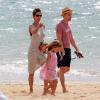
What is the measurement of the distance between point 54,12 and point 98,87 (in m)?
21.1

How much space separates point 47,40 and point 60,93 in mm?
9463

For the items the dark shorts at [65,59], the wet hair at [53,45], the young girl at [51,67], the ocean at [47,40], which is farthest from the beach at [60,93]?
the ocean at [47,40]

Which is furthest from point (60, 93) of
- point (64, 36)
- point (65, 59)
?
point (64, 36)

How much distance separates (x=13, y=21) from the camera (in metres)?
26.8

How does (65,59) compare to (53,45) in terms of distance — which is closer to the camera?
(53,45)

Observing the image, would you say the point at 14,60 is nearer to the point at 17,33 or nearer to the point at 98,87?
the point at 98,87

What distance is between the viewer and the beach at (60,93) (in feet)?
30.2

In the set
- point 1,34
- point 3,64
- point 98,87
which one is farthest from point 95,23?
point 98,87

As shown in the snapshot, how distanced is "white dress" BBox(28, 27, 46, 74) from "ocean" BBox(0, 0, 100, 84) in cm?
328

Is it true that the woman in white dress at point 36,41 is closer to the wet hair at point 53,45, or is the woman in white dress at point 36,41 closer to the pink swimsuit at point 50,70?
the pink swimsuit at point 50,70

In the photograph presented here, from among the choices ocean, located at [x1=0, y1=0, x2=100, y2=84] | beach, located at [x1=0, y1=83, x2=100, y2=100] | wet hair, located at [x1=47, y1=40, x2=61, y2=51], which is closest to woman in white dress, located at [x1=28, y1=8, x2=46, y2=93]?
wet hair, located at [x1=47, y1=40, x2=61, y2=51]

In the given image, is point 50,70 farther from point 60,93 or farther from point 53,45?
point 60,93

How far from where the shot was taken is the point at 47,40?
19219 millimetres

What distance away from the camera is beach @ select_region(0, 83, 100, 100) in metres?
9.21
